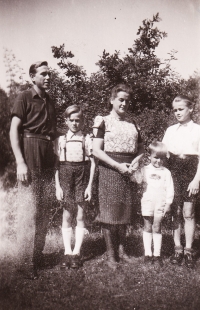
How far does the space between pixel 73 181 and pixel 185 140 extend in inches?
46.1

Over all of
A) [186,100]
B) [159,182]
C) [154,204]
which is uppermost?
[186,100]

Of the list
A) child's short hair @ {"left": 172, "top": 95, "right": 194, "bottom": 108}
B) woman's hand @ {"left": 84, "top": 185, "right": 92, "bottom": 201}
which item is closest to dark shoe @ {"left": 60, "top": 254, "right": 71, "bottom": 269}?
woman's hand @ {"left": 84, "top": 185, "right": 92, "bottom": 201}

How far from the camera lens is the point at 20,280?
10.2ft

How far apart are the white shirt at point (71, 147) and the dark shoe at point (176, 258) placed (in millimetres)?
1329

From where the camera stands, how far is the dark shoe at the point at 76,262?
340 centimetres

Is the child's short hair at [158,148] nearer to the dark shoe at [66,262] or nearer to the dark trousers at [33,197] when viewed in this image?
the dark trousers at [33,197]

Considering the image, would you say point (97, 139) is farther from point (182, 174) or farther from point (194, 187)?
point (194, 187)

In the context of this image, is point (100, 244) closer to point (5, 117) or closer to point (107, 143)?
point (107, 143)

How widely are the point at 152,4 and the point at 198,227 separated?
276 centimetres

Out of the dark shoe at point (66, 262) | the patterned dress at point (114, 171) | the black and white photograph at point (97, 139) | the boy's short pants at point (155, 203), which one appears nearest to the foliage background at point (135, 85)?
the black and white photograph at point (97, 139)

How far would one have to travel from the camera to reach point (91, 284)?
10.1ft

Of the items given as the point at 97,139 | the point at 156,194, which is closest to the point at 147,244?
the point at 156,194

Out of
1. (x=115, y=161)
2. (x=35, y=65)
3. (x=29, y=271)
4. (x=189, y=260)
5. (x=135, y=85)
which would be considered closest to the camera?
(x=29, y=271)

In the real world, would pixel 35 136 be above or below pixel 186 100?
below
